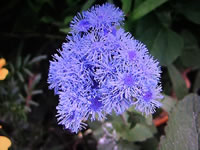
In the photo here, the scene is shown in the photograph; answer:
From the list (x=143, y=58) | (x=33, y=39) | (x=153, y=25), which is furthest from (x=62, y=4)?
(x=143, y=58)

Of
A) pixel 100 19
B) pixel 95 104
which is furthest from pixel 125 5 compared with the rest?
pixel 95 104

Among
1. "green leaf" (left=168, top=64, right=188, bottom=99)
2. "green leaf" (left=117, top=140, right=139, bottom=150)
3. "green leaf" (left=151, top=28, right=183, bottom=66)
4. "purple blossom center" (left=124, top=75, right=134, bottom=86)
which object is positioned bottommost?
"green leaf" (left=117, top=140, right=139, bottom=150)

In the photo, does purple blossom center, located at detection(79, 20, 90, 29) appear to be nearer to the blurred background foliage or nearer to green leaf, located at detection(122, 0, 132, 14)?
the blurred background foliage

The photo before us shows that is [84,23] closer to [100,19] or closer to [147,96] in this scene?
[100,19]

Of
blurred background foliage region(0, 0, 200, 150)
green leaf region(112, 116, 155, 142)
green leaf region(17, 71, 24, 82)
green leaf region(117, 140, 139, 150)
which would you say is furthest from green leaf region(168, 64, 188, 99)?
green leaf region(17, 71, 24, 82)

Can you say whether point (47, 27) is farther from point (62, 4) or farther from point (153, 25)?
point (153, 25)

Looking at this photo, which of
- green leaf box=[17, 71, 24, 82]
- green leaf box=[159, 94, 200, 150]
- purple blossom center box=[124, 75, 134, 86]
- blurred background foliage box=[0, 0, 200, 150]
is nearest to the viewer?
purple blossom center box=[124, 75, 134, 86]
